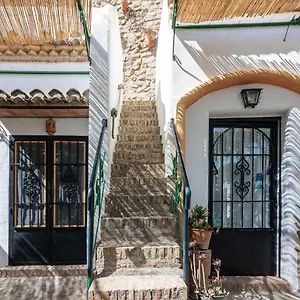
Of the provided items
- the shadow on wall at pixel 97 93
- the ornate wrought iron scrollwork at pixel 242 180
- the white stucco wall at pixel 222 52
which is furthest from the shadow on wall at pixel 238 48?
the ornate wrought iron scrollwork at pixel 242 180

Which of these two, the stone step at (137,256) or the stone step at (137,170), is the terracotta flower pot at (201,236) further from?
the stone step at (137,170)

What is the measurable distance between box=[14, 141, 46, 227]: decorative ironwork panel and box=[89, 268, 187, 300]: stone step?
2921 mm

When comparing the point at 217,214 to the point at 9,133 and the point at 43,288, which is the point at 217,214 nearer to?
the point at 43,288

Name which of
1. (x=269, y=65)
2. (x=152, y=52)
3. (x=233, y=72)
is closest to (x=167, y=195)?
(x=233, y=72)

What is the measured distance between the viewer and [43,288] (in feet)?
18.6

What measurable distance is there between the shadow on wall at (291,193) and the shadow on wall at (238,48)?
95 centimetres

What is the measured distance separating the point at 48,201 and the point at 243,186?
383cm

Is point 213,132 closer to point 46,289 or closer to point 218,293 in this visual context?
point 218,293

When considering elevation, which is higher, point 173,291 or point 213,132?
point 213,132

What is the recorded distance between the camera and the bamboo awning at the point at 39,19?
182 inches

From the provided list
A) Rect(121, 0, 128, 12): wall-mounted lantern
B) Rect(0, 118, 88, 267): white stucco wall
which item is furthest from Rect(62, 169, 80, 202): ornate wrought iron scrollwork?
Rect(121, 0, 128, 12): wall-mounted lantern

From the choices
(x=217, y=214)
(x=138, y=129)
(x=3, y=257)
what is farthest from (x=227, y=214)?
(x=3, y=257)

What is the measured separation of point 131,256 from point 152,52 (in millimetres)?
6466

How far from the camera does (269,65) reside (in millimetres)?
5156
